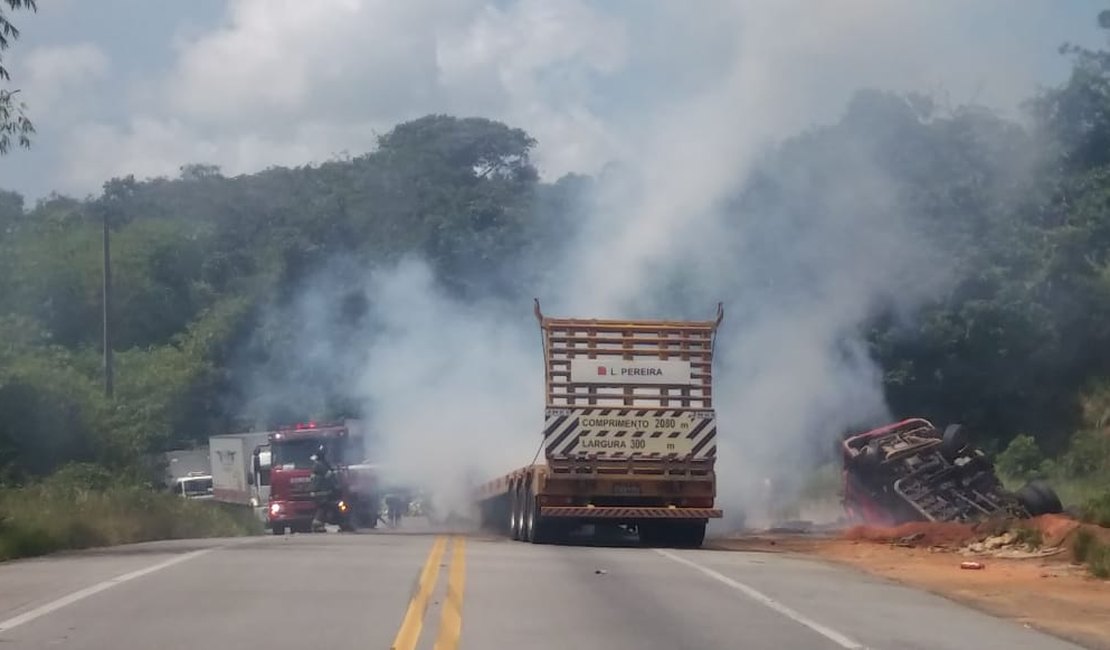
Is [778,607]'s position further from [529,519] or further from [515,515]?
[515,515]

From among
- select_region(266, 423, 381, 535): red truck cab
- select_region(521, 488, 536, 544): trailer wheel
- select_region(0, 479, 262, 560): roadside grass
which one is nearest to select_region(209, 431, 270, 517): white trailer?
select_region(266, 423, 381, 535): red truck cab

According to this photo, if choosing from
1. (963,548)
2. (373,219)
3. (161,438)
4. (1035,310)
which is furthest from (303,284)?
(963,548)

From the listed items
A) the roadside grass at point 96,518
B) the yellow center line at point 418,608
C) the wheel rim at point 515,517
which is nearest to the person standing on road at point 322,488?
the roadside grass at point 96,518

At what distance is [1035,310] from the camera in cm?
4050

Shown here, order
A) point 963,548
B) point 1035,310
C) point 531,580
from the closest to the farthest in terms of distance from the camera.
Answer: point 531,580, point 963,548, point 1035,310

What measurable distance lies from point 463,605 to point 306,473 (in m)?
26.4

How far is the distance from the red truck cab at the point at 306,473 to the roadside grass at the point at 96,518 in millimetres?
1233

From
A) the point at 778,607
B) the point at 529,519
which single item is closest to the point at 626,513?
the point at 529,519

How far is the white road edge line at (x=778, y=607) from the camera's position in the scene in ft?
43.7

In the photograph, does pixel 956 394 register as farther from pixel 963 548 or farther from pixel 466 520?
pixel 963 548

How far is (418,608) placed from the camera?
14953mm

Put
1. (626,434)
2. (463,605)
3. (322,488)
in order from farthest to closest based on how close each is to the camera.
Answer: (322,488), (626,434), (463,605)

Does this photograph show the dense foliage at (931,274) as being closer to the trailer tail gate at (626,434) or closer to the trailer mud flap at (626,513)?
the trailer tail gate at (626,434)

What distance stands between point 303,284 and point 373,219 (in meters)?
3.85
